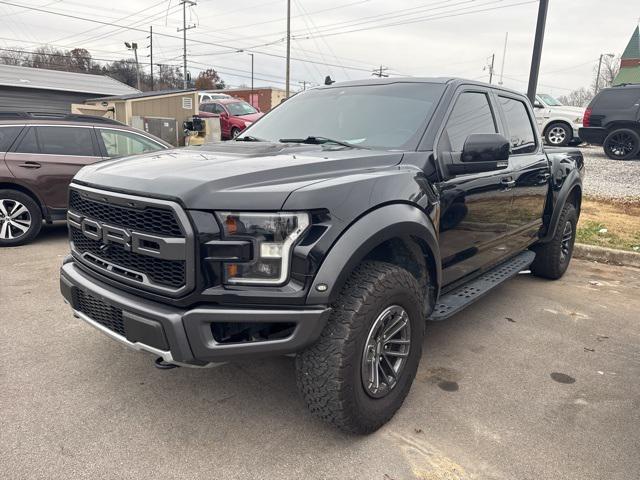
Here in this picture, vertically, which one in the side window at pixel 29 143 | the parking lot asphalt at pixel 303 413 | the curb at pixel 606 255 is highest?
the side window at pixel 29 143

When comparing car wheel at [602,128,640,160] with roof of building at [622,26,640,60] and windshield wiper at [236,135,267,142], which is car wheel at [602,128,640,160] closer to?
windshield wiper at [236,135,267,142]

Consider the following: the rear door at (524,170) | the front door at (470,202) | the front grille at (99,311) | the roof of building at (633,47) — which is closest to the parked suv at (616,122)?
the rear door at (524,170)

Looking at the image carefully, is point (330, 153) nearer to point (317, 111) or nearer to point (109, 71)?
point (317, 111)

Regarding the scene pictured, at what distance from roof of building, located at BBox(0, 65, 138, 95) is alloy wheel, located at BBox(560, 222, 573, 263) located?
21194mm

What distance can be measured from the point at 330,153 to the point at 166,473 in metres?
1.85

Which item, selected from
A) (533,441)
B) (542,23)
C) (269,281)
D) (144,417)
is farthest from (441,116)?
(542,23)

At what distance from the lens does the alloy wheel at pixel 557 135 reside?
52.1ft

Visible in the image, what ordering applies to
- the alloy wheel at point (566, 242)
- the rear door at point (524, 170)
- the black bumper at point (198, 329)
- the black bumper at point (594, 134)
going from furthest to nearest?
the black bumper at point (594, 134) → the alloy wheel at point (566, 242) → the rear door at point (524, 170) → the black bumper at point (198, 329)

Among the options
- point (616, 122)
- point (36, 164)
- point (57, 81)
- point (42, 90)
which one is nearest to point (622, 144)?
point (616, 122)

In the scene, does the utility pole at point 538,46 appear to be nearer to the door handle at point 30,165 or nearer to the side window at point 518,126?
the side window at point 518,126

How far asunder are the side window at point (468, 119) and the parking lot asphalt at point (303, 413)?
5.03ft

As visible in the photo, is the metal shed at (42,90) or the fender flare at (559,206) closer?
the fender flare at (559,206)

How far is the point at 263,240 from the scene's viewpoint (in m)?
2.16

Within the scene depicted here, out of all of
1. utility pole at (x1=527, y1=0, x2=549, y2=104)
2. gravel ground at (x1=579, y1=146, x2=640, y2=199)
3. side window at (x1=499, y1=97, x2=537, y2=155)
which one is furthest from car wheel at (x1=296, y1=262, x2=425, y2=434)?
gravel ground at (x1=579, y1=146, x2=640, y2=199)
